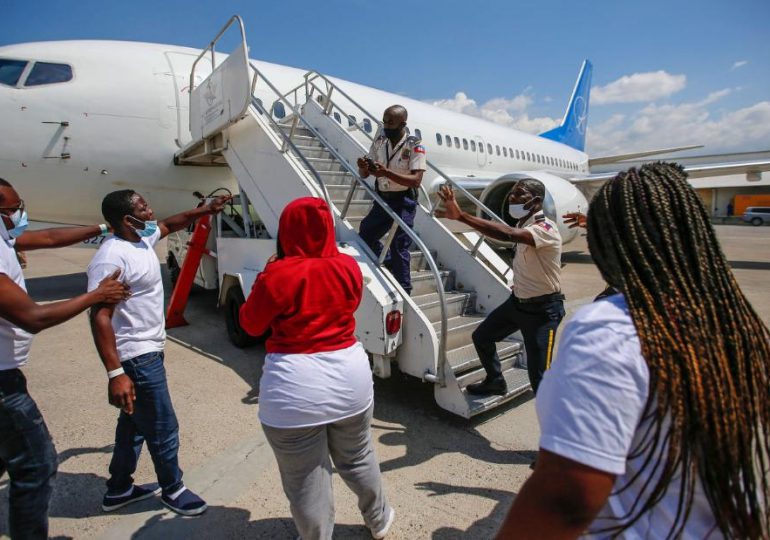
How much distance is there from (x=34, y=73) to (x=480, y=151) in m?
9.65

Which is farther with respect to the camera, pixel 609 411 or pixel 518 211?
pixel 518 211

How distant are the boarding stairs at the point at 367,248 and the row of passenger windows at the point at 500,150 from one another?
16.8ft

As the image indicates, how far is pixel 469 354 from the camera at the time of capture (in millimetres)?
3777

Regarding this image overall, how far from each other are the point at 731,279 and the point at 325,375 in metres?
1.40

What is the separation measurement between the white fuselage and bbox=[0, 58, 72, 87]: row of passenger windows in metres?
0.07

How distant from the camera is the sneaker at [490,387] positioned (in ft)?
11.3

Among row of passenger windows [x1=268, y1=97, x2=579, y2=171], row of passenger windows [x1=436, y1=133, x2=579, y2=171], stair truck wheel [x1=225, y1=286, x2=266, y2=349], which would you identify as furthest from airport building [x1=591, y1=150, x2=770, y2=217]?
stair truck wheel [x1=225, y1=286, x2=266, y2=349]

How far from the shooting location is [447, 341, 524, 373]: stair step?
3.58 meters

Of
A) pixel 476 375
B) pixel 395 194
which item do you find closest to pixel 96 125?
pixel 395 194

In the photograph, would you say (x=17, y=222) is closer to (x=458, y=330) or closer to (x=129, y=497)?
(x=129, y=497)

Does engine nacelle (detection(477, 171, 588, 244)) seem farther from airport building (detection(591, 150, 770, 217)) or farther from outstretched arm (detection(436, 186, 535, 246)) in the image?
airport building (detection(591, 150, 770, 217))

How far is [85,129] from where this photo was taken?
588 centimetres

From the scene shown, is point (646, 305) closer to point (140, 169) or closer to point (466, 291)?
point (466, 291)

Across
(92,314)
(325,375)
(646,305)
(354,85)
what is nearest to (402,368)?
(325,375)
